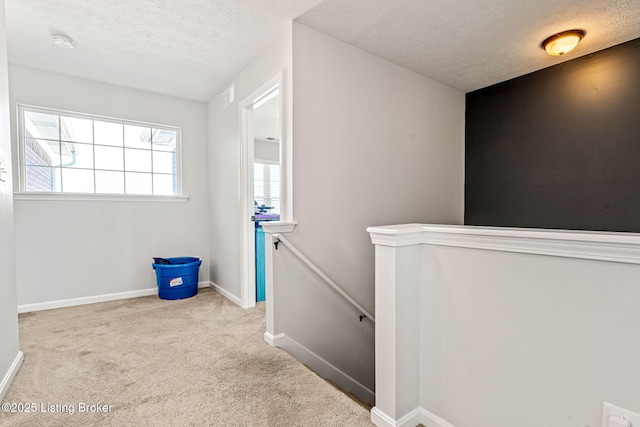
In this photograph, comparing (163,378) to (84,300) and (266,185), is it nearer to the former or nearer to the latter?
(84,300)

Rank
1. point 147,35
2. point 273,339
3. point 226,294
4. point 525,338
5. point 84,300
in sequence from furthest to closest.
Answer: point 226,294 → point 84,300 → point 147,35 → point 273,339 → point 525,338

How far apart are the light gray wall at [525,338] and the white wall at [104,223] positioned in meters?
3.10

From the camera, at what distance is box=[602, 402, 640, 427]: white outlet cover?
974mm

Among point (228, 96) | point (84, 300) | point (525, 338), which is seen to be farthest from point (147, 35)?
point (525, 338)

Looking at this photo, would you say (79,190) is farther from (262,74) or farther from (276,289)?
(276,289)

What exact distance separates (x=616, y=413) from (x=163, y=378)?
6.88 ft

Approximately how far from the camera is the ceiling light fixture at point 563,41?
2.34 m

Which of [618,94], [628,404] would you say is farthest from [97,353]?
[618,94]

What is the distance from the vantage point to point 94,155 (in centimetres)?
326

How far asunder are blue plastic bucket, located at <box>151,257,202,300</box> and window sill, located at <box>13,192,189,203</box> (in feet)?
2.35

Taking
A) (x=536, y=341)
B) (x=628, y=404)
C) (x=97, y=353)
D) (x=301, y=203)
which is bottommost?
(x=97, y=353)

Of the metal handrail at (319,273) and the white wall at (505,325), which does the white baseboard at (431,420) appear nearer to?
the white wall at (505,325)

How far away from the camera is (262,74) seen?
262 centimetres

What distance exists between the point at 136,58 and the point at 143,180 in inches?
53.3
